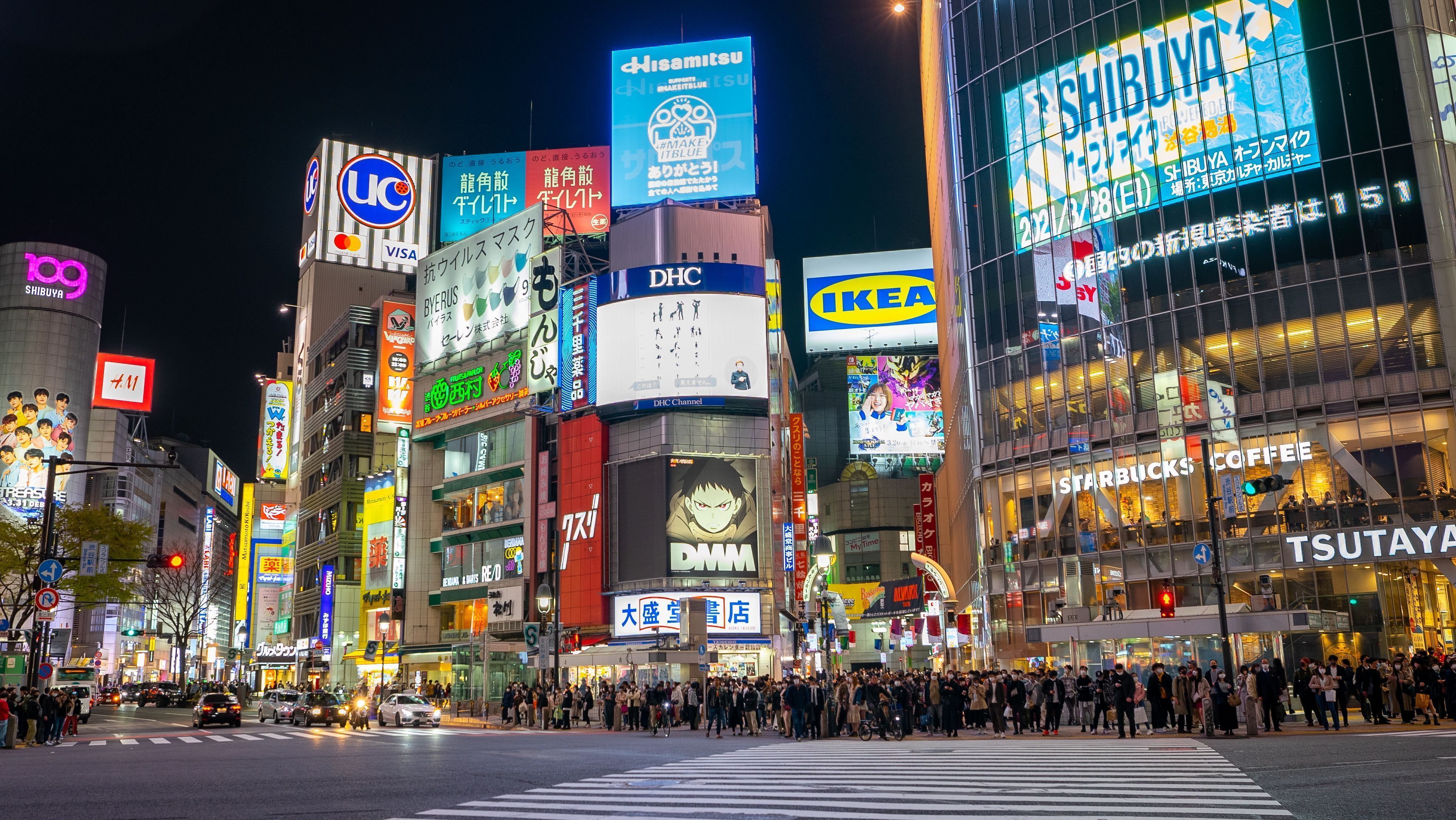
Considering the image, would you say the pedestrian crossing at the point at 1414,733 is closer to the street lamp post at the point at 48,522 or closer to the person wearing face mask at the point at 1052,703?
the person wearing face mask at the point at 1052,703

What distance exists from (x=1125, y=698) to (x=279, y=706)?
3613cm

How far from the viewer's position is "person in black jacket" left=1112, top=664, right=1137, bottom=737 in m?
25.9

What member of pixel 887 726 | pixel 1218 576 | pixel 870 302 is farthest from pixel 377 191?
pixel 1218 576

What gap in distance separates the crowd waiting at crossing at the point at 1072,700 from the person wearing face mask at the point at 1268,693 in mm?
33

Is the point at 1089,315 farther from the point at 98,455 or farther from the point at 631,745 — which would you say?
the point at 98,455

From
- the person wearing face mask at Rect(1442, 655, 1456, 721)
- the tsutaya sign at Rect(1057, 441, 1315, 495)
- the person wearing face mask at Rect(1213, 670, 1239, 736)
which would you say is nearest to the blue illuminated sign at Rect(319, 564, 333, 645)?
the tsutaya sign at Rect(1057, 441, 1315, 495)

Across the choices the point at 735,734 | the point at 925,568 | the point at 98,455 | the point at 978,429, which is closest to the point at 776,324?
the point at 978,429

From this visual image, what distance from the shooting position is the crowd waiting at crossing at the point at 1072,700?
25.3 metres

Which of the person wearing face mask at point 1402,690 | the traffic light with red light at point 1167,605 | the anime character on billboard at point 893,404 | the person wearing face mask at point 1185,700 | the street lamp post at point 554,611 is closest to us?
the person wearing face mask at point 1402,690

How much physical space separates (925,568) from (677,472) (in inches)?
696

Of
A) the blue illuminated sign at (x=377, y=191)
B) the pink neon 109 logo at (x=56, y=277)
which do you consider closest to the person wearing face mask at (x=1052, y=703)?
the blue illuminated sign at (x=377, y=191)

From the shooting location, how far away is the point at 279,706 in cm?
4762

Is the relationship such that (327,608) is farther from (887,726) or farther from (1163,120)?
(1163,120)

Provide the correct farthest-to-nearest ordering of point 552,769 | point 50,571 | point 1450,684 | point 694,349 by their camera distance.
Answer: point 694,349 → point 50,571 → point 1450,684 → point 552,769
